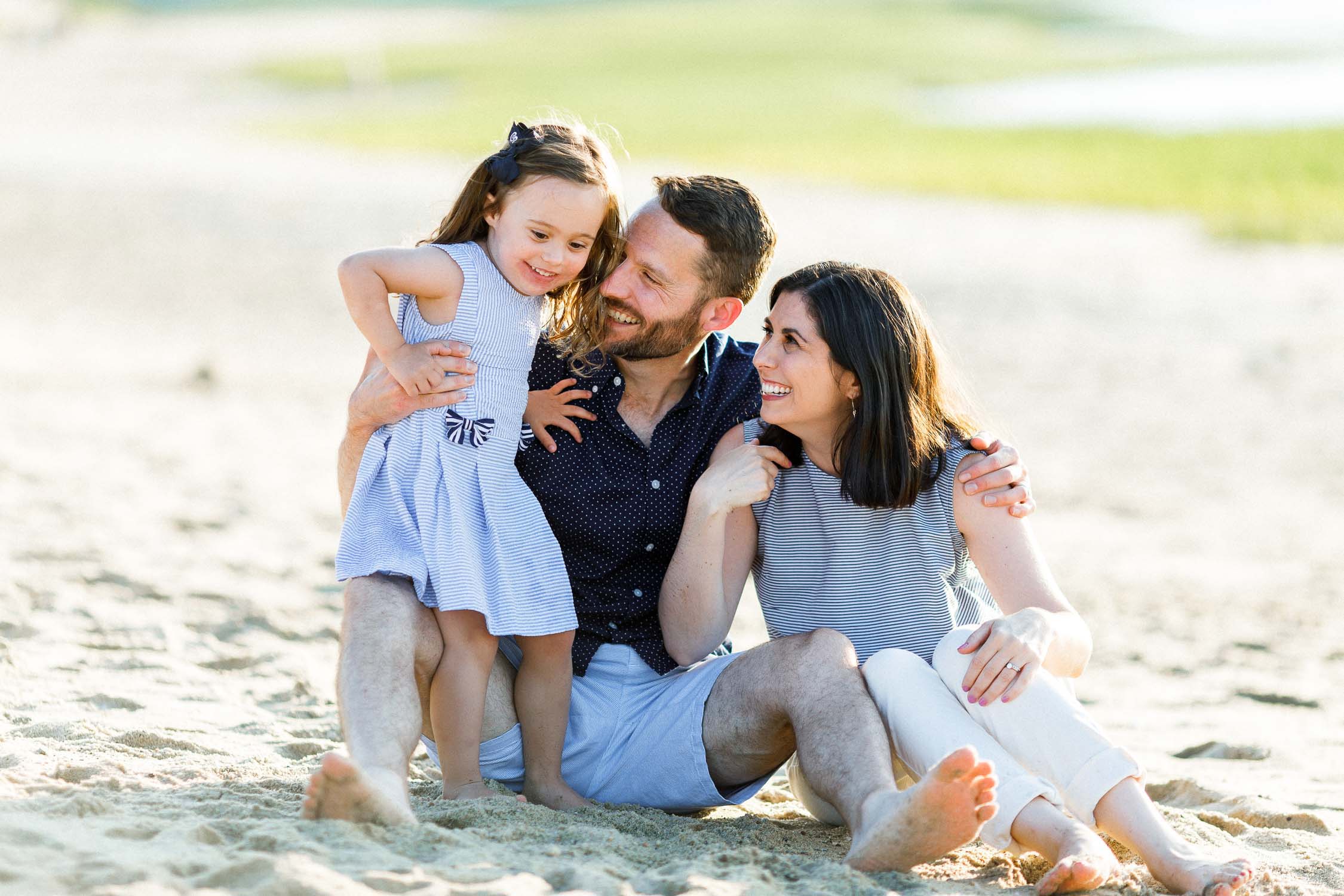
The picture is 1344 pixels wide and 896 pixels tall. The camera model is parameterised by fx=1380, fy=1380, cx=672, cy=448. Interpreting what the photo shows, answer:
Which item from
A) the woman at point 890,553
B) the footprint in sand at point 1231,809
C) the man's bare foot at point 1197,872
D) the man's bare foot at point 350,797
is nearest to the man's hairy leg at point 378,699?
the man's bare foot at point 350,797

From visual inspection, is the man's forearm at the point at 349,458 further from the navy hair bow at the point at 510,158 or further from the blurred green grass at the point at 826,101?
the blurred green grass at the point at 826,101

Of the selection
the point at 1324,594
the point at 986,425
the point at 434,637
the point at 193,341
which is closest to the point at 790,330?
the point at 986,425

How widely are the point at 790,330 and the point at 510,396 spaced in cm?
72

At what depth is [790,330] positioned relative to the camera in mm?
3236

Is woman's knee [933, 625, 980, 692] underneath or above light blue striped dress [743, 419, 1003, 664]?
underneath

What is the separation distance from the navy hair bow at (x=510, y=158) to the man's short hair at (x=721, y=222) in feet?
1.09

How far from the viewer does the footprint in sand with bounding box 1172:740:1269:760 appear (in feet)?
13.4

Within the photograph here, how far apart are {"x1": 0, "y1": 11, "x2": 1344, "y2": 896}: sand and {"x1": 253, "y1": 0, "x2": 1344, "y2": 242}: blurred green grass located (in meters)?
2.17

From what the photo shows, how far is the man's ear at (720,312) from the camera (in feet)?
Answer: 11.4

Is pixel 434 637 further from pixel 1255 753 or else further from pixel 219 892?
pixel 1255 753

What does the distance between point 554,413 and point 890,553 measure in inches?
35.1

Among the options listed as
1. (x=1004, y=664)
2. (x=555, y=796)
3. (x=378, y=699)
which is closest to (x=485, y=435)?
(x=378, y=699)

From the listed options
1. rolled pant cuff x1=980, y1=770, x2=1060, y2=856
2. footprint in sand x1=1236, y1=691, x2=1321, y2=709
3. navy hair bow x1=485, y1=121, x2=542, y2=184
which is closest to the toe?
rolled pant cuff x1=980, y1=770, x2=1060, y2=856

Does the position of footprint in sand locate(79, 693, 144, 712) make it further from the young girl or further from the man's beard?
the man's beard
